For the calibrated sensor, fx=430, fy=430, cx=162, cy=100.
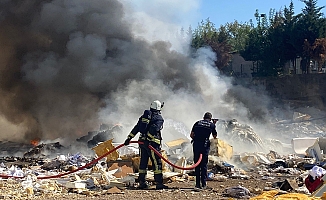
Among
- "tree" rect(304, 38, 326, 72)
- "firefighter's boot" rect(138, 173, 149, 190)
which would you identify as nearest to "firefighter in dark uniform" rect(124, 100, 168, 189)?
"firefighter's boot" rect(138, 173, 149, 190)

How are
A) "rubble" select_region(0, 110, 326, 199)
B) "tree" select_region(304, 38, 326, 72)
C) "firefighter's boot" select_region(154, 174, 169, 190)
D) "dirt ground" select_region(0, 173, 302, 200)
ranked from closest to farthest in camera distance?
"dirt ground" select_region(0, 173, 302, 200)
"rubble" select_region(0, 110, 326, 199)
"firefighter's boot" select_region(154, 174, 169, 190)
"tree" select_region(304, 38, 326, 72)

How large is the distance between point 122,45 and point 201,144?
11.2 meters

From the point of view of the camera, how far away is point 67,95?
1759cm

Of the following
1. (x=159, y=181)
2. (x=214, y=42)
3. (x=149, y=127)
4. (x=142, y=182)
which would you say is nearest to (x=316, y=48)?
(x=214, y=42)

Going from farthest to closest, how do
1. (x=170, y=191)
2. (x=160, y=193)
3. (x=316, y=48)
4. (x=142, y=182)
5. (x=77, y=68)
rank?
1. (x=316, y=48)
2. (x=77, y=68)
3. (x=142, y=182)
4. (x=170, y=191)
5. (x=160, y=193)

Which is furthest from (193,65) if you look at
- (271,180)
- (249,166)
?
(271,180)

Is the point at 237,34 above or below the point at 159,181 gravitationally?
above

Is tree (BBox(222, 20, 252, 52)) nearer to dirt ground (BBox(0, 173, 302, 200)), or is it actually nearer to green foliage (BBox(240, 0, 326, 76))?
green foliage (BBox(240, 0, 326, 76))

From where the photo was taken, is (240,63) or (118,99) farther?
(240,63)

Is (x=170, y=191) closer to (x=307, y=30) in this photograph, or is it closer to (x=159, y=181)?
(x=159, y=181)

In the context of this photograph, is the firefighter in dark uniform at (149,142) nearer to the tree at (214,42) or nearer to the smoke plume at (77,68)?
the smoke plume at (77,68)

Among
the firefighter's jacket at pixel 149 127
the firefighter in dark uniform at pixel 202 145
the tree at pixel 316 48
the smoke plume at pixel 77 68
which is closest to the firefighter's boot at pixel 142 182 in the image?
the firefighter's jacket at pixel 149 127

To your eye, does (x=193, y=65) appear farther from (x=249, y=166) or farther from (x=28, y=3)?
(x=249, y=166)

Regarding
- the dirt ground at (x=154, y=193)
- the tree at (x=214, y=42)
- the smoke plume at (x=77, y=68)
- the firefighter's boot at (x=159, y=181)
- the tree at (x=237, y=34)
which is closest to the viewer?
the dirt ground at (x=154, y=193)
